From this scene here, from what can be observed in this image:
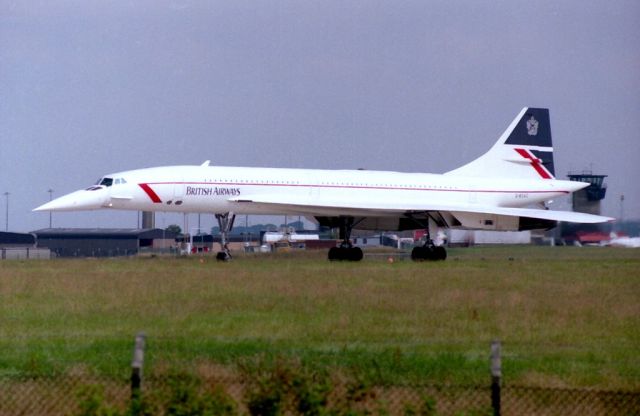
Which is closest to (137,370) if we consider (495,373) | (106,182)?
(495,373)

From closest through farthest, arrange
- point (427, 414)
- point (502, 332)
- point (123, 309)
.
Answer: point (427, 414) < point (502, 332) < point (123, 309)

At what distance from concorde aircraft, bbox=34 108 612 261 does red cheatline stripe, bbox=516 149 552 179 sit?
44 centimetres

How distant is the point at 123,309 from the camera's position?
52.4ft

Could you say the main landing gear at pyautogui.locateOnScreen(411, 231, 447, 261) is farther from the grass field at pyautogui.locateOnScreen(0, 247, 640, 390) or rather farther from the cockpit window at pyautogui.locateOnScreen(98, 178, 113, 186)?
the cockpit window at pyautogui.locateOnScreen(98, 178, 113, 186)

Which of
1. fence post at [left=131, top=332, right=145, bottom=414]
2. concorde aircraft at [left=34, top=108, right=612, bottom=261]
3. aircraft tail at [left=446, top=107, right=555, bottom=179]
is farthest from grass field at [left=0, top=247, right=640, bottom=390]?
aircraft tail at [left=446, top=107, right=555, bottom=179]

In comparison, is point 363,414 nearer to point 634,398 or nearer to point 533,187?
point 634,398

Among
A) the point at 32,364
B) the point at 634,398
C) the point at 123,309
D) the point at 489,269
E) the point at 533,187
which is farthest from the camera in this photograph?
the point at 533,187

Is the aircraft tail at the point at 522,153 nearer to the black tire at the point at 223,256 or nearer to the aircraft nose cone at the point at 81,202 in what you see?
the black tire at the point at 223,256

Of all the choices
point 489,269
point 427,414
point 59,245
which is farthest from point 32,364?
point 59,245

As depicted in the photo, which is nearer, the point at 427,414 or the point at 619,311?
the point at 427,414

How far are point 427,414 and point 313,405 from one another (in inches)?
36.4

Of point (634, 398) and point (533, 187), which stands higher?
point (533, 187)

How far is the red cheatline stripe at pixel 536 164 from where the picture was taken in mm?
36219

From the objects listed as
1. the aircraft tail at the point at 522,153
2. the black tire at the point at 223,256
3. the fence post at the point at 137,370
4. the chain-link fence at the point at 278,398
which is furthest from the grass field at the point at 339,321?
the aircraft tail at the point at 522,153
